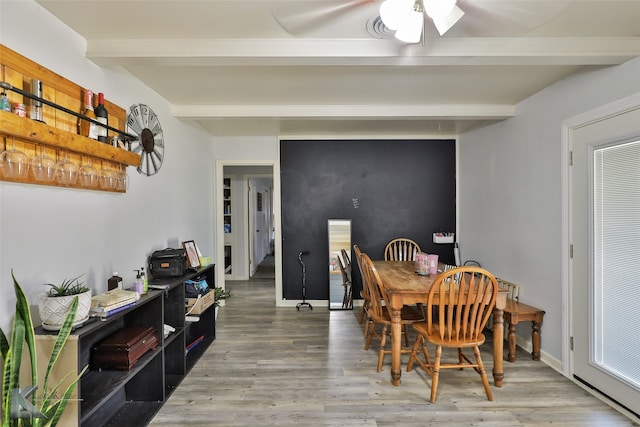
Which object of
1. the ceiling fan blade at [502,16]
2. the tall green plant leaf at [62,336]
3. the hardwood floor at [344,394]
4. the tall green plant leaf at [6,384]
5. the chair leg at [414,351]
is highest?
the ceiling fan blade at [502,16]

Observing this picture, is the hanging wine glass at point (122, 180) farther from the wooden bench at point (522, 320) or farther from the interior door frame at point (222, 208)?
the wooden bench at point (522, 320)

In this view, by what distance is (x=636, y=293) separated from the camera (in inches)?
80.1

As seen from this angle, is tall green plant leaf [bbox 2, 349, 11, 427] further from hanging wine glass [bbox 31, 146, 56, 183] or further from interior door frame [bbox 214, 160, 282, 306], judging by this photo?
interior door frame [bbox 214, 160, 282, 306]

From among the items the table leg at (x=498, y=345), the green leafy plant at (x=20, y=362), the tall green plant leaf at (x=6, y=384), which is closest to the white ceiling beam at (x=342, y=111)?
the table leg at (x=498, y=345)

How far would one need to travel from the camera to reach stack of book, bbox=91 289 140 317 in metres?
1.65

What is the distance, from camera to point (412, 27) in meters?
1.43

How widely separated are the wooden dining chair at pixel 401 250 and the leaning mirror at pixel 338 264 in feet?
1.82

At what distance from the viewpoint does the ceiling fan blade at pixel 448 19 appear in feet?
4.45

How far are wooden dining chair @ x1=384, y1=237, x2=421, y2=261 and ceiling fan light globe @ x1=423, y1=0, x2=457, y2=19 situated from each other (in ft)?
10.2

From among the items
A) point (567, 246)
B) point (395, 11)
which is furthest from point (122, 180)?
point (567, 246)

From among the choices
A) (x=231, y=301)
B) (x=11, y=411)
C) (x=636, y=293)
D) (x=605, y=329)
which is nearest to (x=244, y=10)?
(x=11, y=411)

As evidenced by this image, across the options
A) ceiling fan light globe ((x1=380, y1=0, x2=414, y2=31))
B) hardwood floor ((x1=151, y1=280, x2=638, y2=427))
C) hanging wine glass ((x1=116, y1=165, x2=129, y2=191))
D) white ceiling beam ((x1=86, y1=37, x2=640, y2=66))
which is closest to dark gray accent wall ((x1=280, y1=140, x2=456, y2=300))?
hardwood floor ((x1=151, y1=280, x2=638, y2=427))

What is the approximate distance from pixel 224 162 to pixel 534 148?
3735 millimetres

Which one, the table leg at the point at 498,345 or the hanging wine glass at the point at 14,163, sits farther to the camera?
the table leg at the point at 498,345
